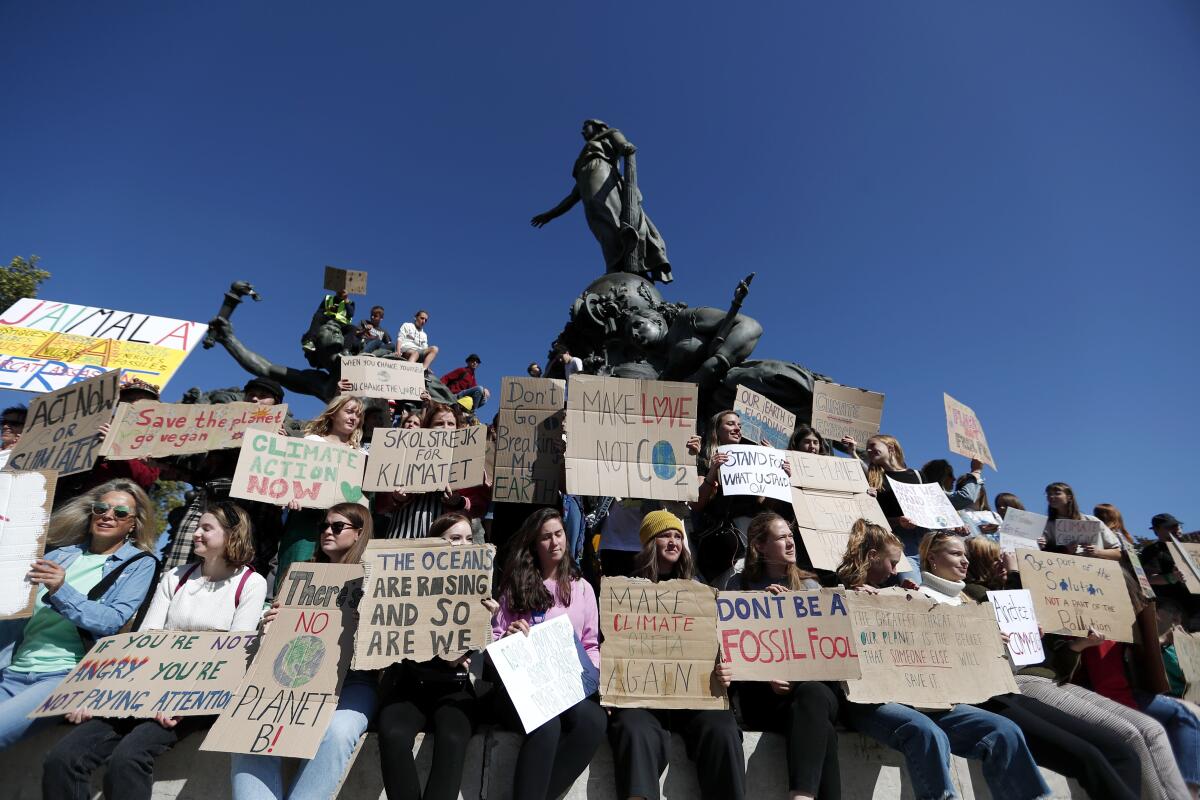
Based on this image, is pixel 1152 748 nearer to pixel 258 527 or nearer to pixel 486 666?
pixel 486 666

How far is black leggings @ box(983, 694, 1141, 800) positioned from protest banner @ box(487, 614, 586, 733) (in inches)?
113

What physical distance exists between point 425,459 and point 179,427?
214 centimetres

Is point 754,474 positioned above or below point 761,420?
below

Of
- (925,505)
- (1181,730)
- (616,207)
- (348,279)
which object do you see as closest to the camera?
(1181,730)

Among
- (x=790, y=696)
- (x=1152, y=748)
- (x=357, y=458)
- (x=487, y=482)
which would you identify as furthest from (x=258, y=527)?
(x=1152, y=748)

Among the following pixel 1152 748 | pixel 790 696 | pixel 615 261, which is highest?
pixel 615 261

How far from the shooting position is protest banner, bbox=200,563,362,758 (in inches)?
123

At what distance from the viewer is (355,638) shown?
335cm

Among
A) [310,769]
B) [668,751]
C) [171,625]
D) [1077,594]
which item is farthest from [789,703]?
[171,625]

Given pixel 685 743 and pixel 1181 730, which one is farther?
pixel 1181 730

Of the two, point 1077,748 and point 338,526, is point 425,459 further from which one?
point 1077,748

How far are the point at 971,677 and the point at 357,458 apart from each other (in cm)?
476

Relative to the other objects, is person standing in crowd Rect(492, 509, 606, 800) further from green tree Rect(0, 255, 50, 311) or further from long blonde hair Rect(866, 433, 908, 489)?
green tree Rect(0, 255, 50, 311)

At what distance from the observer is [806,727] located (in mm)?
3453
